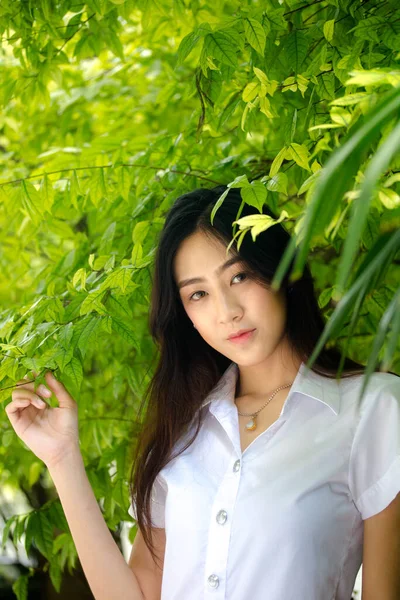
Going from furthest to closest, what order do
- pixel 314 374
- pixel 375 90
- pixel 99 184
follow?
pixel 99 184 → pixel 314 374 → pixel 375 90

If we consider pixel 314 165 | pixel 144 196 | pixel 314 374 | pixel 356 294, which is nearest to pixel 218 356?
pixel 314 374

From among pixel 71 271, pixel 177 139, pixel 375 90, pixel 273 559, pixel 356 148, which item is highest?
pixel 356 148

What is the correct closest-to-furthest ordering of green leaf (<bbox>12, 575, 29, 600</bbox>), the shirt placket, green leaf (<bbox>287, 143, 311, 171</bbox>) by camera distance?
1. green leaf (<bbox>287, 143, 311, 171</bbox>)
2. the shirt placket
3. green leaf (<bbox>12, 575, 29, 600</bbox>)

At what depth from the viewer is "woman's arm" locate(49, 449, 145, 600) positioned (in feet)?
5.06

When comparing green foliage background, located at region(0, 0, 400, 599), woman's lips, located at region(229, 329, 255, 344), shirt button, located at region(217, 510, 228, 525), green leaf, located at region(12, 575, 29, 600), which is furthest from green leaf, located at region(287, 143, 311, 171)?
green leaf, located at region(12, 575, 29, 600)

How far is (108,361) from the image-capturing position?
212 cm

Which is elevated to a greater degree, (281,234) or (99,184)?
(99,184)

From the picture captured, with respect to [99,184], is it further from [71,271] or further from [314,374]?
[314,374]

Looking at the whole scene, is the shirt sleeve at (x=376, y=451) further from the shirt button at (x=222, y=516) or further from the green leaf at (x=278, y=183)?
the green leaf at (x=278, y=183)

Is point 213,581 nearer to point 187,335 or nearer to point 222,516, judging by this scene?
point 222,516

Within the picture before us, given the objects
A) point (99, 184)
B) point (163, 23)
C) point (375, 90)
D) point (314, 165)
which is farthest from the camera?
point (163, 23)

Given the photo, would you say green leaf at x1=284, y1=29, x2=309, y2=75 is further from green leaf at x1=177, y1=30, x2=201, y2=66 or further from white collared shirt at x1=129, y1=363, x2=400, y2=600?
white collared shirt at x1=129, y1=363, x2=400, y2=600

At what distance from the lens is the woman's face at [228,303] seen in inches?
55.6

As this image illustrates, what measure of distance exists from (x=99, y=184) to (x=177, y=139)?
0.24 m
